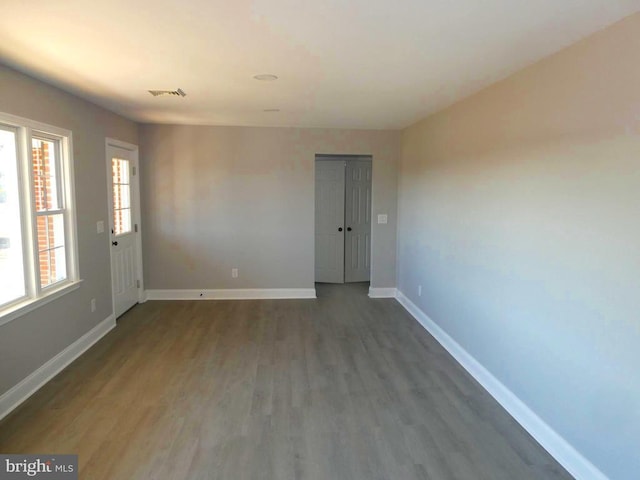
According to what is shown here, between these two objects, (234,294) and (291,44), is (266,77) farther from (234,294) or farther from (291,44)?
(234,294)

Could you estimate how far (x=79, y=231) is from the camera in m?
3.90

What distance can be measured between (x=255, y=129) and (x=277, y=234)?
1526 mm

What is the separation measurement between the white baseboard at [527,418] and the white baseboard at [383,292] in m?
1.76

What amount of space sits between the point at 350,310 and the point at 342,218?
77.2 inches

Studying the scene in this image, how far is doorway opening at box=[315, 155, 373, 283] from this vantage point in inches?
267

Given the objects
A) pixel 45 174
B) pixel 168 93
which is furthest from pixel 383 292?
pixel 45 174

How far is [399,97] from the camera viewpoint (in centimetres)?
377


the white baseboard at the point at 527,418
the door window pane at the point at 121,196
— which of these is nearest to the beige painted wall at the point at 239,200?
the door window pane at the point at 121,196

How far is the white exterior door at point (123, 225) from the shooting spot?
15.7 feet

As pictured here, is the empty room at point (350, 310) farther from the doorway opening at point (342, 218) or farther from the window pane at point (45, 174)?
the doorway opening at point (342, 218)

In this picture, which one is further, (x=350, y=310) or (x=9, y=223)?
(x=350, y=310)

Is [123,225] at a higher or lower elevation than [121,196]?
lower
